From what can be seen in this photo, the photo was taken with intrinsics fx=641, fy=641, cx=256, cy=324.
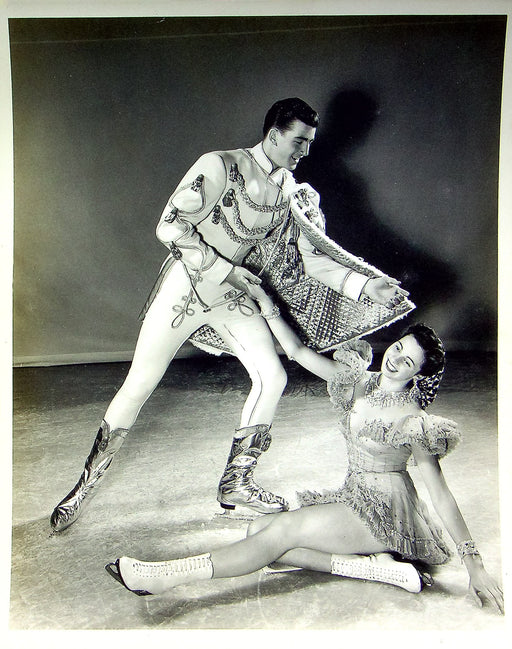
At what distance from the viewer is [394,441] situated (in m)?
2.32

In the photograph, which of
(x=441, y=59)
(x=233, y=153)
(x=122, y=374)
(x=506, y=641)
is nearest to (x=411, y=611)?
(x=506, y=641)

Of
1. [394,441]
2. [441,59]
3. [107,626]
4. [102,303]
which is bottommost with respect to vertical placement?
[107,626]

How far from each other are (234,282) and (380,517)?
1.01 meters

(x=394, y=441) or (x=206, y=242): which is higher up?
(x=206, y=242)

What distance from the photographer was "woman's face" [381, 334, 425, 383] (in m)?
2.34

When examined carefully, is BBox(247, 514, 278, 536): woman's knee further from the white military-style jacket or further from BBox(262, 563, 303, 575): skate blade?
the white military-style jacket

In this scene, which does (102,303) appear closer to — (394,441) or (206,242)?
(206,242)

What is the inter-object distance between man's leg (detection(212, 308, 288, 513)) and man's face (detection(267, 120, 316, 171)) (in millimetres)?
593

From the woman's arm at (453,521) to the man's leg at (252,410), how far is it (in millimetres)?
543

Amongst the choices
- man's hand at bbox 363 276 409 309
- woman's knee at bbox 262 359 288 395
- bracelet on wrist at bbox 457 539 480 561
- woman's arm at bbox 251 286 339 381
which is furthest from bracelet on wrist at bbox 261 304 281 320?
bracelet on wrist at bbox 457 539 480 561

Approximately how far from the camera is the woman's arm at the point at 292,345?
7.98 feet

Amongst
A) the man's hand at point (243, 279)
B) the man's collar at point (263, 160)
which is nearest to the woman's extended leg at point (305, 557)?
the man's hand at point (243, 279)

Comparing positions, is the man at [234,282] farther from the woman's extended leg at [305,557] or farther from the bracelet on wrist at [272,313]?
the woman's extended leg at [305,557]

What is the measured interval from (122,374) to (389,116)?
1431 mm
